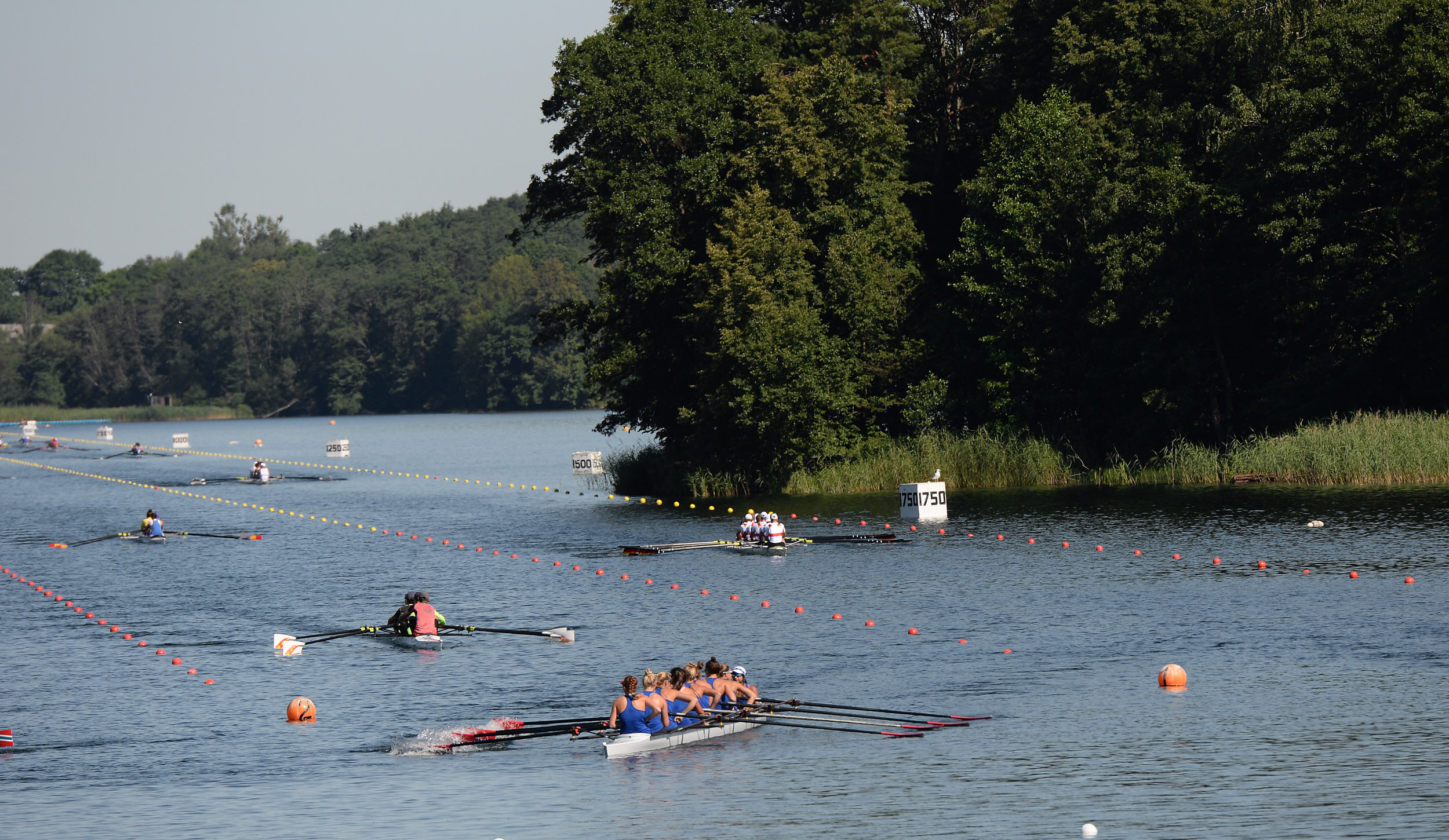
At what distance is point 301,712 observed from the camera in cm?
2894

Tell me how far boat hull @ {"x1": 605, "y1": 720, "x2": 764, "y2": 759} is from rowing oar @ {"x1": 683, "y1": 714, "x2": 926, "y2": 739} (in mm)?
45

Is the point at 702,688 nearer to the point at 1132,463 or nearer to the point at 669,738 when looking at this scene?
the point at 669,738

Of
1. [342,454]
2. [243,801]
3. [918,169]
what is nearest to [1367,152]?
[918,169]

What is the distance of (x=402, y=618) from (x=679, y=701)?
41.9 ft

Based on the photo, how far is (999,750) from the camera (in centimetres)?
2448

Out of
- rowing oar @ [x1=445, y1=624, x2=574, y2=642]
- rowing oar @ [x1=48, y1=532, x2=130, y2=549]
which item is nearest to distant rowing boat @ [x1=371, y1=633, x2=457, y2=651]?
rowing oar @ [x1=445, y1=624, x2=574, y2=642]

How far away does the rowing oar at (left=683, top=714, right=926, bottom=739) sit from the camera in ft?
83.8

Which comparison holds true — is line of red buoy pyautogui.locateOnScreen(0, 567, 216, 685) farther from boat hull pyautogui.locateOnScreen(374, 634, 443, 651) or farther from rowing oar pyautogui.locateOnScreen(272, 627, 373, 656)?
boat hull pyautogui.locateOnScreen(374, 634, 443, 651)

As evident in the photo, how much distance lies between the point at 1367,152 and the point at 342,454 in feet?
303

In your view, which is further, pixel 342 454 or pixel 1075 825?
pixel 342 454

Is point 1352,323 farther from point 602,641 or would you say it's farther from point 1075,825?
point 1075,825

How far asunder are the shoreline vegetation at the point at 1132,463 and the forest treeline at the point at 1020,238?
831mm

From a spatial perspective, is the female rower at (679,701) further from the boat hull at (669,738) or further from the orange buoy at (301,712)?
the orange buoy at (301,712)

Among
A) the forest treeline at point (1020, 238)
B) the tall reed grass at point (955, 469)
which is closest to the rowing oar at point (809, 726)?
the forest treeline at point (1020, 238)
